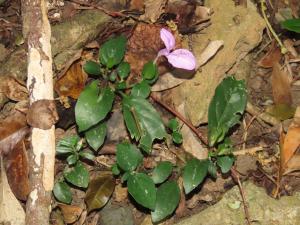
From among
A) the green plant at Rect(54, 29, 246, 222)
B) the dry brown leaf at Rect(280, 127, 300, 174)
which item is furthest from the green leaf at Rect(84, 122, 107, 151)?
the dry brown leaf at Rect(280, 127, 300, 174)

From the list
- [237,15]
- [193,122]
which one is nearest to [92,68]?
[193,122]

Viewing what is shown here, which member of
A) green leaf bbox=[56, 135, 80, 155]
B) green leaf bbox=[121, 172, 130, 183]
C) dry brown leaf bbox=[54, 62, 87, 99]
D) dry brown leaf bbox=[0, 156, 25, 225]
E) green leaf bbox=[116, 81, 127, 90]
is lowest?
dry brown leaf bbox=[0, 156, 25, 225]

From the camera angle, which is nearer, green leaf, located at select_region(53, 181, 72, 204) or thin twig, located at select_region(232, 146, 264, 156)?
green leaf, located at select_region(53, 181, 72, 204)

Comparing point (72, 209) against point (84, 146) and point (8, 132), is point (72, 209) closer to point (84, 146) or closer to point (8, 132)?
point (84, 146)

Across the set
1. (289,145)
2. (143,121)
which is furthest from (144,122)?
(289,145)

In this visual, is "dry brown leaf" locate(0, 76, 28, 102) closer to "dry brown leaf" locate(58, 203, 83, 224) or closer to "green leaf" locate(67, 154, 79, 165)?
"green leaf" locate(67, 154, 79, 165)

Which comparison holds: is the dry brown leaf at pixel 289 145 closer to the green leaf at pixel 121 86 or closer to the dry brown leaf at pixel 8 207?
the green leaf at pixel 121 86

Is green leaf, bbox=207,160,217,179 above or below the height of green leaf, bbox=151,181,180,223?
above

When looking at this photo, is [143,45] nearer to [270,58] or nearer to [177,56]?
[177,56]
